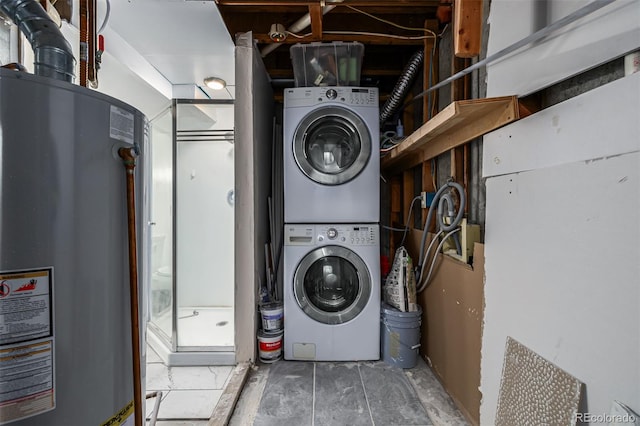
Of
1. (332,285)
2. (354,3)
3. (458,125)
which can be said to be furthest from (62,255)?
(354,3)

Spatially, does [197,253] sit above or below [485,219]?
below

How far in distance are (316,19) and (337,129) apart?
72 centimetres

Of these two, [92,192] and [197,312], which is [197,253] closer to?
[197,312]

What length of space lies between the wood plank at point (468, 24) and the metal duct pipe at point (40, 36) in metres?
1.22

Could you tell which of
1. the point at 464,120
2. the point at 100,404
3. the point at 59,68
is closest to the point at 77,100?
the point at 59,68

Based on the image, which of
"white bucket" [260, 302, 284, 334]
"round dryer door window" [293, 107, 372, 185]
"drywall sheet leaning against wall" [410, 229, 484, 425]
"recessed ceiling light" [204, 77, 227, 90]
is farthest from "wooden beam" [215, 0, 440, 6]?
"white bucket" [260, 302, 284, 334]

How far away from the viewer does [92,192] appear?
0.78 metres

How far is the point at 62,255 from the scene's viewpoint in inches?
28.5

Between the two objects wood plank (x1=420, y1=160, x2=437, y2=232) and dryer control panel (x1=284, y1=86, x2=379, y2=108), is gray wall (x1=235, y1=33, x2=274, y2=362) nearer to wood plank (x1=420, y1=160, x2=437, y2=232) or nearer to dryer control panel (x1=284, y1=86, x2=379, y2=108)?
dryer control panel (x1=284, y1=86, x2=379, y2=108)

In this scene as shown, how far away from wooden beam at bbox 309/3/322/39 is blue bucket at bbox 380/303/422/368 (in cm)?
194

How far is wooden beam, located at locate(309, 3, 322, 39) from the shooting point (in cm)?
176

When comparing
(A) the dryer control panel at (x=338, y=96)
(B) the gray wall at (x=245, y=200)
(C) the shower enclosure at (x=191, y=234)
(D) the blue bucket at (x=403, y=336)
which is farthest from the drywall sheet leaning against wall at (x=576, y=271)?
(C) the shower enclosure at (x=191, y=234)

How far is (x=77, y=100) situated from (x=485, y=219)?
1504mm

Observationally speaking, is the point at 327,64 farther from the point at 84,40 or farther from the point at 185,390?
the point at 185,390
